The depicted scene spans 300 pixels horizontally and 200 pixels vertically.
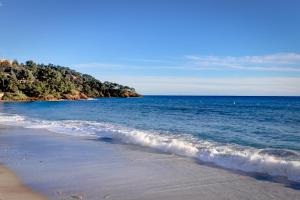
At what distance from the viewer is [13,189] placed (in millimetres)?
8945

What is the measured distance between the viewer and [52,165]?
471 inches

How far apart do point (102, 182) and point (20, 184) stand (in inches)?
81.4

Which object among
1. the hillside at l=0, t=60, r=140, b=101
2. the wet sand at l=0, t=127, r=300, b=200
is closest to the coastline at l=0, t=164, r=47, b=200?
the wet sand at l=0, t=127, r=300, b=200

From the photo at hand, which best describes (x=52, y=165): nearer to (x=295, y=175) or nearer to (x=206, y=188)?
(x=206, y=188)

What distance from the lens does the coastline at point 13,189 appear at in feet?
27.0

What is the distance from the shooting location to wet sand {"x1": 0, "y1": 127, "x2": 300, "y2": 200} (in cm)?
854

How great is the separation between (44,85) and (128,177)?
4432 inches

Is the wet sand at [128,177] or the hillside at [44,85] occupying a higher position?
the hillside at [44,85]

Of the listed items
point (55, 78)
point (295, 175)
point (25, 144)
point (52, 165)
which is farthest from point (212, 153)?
point (55, 78)

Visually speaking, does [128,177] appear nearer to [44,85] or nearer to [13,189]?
[13,189]

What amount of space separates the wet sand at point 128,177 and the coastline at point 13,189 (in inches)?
7.9

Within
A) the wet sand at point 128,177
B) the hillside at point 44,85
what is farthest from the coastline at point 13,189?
the hillside at point 44,85

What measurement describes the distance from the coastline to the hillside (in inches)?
3924

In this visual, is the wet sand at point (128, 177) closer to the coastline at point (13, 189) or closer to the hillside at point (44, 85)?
the coastline at point (13, 189)
